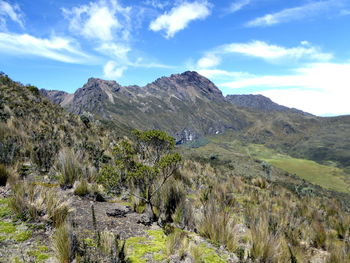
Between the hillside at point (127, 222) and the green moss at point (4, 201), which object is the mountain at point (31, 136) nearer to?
the hillside at point (127, 222)

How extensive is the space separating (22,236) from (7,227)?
1.42 ft

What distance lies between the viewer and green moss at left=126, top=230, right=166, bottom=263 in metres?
3.90

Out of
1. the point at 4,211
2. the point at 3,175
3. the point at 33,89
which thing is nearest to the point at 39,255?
the point at 4,211

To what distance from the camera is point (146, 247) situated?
14.0 feet

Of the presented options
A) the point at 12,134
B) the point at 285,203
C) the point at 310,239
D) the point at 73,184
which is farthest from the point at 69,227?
the point at 285,203

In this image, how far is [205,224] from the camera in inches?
200

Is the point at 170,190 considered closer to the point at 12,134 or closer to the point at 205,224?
the point at 205,224

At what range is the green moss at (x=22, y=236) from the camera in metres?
3.70

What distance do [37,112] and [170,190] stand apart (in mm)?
13399

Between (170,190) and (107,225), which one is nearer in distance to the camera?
(107,225)

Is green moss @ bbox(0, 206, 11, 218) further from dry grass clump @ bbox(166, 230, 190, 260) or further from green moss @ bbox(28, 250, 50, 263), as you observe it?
dry grass clump @ bbox(166, 230, 190, 260)

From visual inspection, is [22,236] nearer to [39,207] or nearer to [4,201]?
[39,207]

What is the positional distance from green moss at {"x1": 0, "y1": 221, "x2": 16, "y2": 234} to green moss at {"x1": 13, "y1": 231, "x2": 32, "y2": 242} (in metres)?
0.18

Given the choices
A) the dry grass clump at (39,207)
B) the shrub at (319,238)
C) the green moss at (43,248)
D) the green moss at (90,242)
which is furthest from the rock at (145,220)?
the shrub at (319,238)
